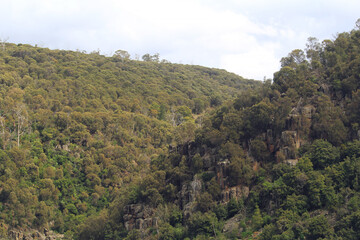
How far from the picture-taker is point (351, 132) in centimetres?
4966

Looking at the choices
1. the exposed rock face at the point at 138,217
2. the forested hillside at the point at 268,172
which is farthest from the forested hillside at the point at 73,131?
the exposed rock face at the point at 138,217

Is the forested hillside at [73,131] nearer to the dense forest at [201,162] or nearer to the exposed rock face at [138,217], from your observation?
the dense forest at [201,162]

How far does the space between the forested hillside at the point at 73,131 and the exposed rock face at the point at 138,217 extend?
26.9ft

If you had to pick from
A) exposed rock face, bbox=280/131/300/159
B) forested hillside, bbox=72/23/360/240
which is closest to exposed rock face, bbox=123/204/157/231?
forested hillside, bbox=72/23/360/240

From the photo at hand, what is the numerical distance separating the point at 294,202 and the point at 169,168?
51.9 ft

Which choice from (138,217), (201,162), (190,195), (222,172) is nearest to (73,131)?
(138,217)

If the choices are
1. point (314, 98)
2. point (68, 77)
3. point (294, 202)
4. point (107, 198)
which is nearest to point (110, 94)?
point (68, 77)

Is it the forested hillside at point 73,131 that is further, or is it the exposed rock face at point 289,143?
the forested hillside at point 73,131

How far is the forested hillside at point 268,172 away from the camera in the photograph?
44.2 meters

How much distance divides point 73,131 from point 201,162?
112 ft

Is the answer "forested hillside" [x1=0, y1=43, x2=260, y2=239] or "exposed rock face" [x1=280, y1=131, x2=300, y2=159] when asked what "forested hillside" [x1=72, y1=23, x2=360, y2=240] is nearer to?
"exposed rock face" [x1=280, y1=131, x2=300, y2=159]

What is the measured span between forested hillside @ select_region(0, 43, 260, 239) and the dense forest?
0.71ft

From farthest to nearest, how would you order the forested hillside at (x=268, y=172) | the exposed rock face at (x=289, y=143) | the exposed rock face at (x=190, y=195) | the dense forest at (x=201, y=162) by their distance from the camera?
1. the exposed rock face at (x=190, y=195)
2. the exposed rock face at (x=289, y=143)
3. the dense forest at (x=201, y=162)
4. the forested hillside at (x=268, y=172)


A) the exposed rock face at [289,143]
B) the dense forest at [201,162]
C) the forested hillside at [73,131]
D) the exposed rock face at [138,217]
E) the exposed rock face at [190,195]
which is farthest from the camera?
the forested hillside at [73,131]
